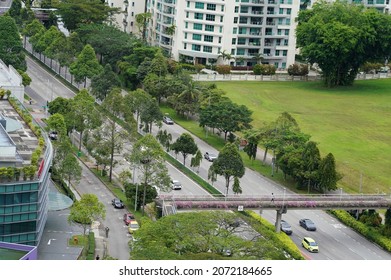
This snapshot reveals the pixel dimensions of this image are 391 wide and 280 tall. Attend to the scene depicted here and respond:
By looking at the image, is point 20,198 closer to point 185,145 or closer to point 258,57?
point 185,145

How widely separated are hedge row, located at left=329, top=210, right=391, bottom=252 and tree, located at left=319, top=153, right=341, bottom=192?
4.61m

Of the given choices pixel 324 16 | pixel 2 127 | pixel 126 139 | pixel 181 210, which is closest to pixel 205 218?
pixel 181 210

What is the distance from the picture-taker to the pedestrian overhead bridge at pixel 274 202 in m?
86.5

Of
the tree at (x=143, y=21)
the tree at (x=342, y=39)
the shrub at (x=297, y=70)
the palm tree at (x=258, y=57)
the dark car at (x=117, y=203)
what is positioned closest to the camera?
the dark car at (x=117, y=203)

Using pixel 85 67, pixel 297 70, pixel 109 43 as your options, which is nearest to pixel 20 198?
pixel 85 67

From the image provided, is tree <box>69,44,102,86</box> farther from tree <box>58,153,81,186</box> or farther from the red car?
the red car

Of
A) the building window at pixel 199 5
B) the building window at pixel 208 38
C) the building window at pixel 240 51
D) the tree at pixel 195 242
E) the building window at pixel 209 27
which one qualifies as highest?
the building window at pixel 199 5

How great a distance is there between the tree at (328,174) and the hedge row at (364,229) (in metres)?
4.61

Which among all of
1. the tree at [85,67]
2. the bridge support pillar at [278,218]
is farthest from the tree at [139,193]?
the tree at [85,67]

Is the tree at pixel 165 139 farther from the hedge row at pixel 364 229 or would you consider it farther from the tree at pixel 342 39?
the tree at pixel 342 39

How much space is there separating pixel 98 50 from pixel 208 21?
19579mm

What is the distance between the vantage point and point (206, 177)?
104 m

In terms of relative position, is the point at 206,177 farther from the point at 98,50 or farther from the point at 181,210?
the point at 98,50

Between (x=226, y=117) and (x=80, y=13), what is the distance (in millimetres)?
58835
